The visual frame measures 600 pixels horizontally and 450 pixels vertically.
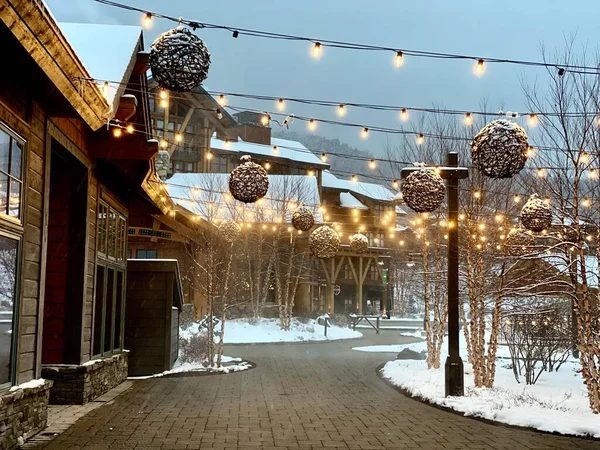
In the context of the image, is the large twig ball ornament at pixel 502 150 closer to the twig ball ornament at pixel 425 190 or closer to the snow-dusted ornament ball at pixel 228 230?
the twig ball ornament at pixel 425 190

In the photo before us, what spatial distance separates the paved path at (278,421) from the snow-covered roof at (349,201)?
94.5 feet

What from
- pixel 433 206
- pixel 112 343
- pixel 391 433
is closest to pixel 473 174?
pixel 433 206

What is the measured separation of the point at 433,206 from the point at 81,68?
6.03m

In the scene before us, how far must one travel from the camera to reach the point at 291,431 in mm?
7746

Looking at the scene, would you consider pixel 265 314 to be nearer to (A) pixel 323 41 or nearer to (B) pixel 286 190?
(B) pixel 286 190

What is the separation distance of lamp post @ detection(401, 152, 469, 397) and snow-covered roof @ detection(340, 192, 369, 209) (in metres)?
30.7

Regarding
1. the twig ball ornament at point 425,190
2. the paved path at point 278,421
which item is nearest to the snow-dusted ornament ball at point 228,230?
the paved path at point 278,421

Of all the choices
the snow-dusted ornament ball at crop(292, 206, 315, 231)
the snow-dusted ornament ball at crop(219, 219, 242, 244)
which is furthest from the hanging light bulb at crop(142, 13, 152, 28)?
the snow-dusted ornament ball at crop(219, 219, 242, 244)

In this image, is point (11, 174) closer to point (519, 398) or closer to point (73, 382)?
point (73, 382)

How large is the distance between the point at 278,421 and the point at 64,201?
14.7ft

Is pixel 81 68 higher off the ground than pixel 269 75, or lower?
lower

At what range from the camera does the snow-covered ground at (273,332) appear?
25847 millimetres

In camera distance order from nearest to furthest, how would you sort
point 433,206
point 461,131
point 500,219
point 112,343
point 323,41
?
point 323,41 → point 433,206 → point 112,343 → point 500,219 → point 461,131

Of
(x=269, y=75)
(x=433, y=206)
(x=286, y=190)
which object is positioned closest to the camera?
(x=433, y=206)
